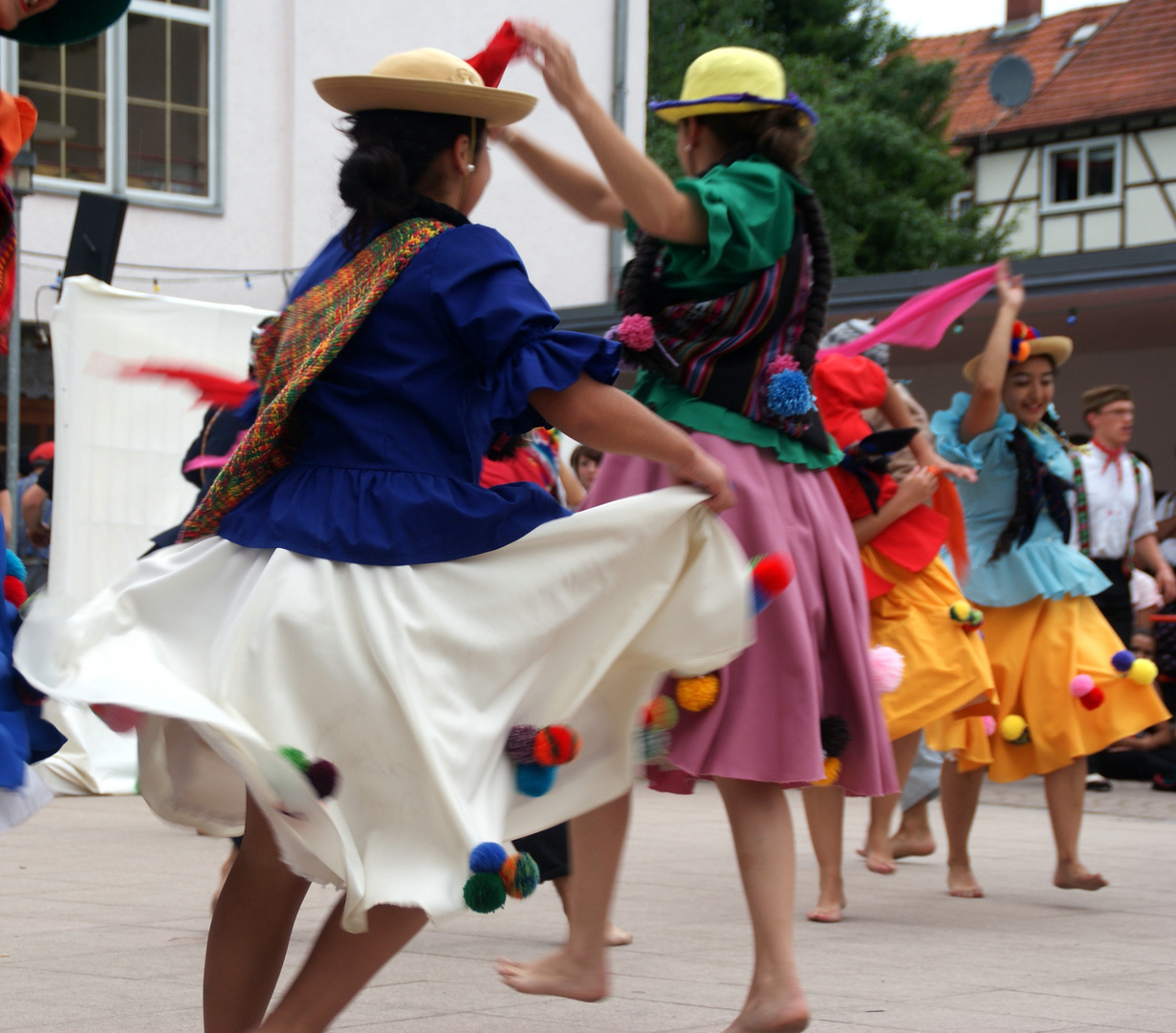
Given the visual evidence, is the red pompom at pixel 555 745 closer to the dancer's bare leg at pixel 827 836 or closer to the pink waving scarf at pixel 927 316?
the pink waving scarf at pixel 927 316

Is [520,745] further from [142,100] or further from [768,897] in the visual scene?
[142,100]

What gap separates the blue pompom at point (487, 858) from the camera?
2.48 meters

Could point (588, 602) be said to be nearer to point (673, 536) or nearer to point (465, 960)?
point (673, 536)

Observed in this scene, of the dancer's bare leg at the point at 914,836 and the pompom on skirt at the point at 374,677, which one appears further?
the dancer's bare leg at the point at 914,836

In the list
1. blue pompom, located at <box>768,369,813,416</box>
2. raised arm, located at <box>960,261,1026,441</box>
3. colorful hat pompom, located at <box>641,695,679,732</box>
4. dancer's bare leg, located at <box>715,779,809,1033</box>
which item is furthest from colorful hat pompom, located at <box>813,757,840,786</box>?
raised arm, located at <box>960,261,1026,441</box>

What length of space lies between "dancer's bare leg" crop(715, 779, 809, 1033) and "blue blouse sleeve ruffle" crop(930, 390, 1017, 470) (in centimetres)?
271

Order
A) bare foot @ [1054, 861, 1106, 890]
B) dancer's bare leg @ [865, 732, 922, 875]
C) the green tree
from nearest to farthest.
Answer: bare foot @ [1054, 861, 1106, 890] < dancer's bare leg @ [865, 732, 922, 875] < the green tree

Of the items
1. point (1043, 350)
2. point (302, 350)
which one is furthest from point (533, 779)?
point (1043, 350)

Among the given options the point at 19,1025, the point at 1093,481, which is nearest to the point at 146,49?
the point at 1093,481

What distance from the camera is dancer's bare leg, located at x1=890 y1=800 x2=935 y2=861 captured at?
21.3 feet

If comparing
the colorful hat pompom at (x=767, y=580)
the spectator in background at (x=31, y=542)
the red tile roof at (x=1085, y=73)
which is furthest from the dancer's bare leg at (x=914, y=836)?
the red tile roof at (x=1085, y=73)

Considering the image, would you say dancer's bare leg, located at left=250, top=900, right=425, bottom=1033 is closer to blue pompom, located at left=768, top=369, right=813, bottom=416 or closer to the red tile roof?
blue pompom, located at left=768, top=369, right=813, bottom=416

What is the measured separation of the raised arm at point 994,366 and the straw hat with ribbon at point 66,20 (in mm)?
2984

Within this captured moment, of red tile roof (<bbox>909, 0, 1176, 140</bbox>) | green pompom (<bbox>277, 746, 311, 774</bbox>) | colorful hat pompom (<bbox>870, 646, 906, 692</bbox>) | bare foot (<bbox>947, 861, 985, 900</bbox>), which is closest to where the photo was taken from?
green pompom (<bbox>277, 746, 311, 774</bbox>)
